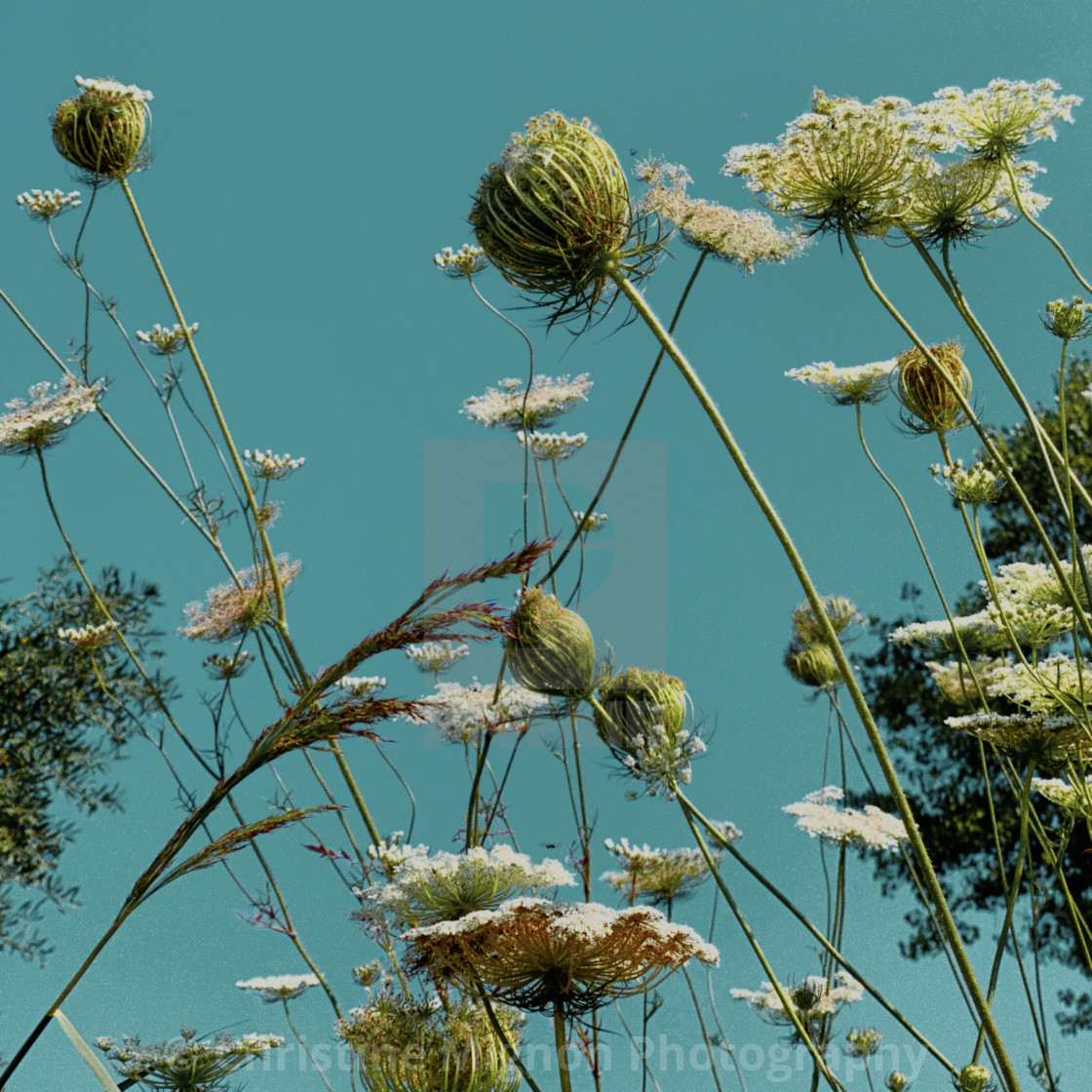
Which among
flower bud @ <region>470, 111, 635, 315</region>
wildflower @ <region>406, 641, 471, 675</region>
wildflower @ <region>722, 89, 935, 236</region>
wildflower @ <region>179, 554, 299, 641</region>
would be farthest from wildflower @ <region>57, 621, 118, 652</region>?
wildflower @ <region>722, 89, 935, 236</region>

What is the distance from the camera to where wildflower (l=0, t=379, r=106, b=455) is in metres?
4.78

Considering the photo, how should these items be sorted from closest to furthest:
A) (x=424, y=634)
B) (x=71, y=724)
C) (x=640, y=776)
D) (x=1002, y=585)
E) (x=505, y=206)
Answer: (x=424, y=634) → (x=505, y=206) → (x=640, y=776) → (x=1002, y=585) → (x=71, y=724)

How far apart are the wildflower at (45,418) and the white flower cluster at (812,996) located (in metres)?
3.78

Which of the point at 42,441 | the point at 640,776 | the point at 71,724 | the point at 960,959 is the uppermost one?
the point at 71,724

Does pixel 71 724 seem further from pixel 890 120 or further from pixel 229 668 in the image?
pixel 890 120

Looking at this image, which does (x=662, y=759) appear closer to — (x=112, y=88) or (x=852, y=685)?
(x=852, y=685)

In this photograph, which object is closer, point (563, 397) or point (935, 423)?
point (935, 423)

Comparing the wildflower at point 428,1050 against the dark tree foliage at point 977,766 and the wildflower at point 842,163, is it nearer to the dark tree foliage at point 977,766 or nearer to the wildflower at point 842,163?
the wildflower at point 842,163

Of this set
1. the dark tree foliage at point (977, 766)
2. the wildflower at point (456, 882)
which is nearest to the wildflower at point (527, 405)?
the wildflower at point (456, 882)

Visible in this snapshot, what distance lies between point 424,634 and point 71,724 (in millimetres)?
9733

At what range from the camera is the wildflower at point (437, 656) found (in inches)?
192

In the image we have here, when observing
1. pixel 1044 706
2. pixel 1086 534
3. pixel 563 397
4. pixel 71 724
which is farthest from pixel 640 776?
pixel 1086 534

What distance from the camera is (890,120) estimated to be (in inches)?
118

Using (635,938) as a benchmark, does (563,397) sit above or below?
above
